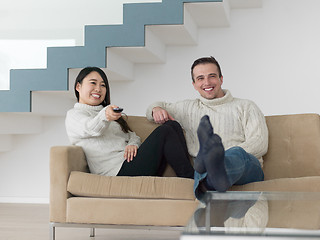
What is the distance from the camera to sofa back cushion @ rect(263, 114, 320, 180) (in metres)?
2.81

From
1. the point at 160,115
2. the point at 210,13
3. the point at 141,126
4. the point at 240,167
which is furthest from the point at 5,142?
the point at 240,167

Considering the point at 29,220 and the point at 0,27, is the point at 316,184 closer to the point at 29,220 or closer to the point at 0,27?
the point at 29,220

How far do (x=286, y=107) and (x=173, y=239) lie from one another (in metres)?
1.63

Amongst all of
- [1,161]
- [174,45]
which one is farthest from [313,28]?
[1,161]

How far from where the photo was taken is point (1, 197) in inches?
175

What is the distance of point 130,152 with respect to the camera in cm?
271

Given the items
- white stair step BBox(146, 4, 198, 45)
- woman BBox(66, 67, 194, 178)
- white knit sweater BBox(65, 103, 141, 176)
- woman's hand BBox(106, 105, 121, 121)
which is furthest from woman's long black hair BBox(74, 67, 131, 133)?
white stair step BBox(146, 4, 198, 45)

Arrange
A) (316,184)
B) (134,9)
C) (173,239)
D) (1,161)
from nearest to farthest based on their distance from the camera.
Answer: (316,184) < (173,239) < (134,9) < (1,161)

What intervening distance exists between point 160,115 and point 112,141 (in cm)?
32

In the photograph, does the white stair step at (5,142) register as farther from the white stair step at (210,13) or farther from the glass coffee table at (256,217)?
the glass coffee table at (256,217)

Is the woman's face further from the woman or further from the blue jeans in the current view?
the blue jeans

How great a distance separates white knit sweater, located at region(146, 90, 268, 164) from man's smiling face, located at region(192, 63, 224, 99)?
45 millimetres

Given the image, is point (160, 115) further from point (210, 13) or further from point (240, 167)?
point (210, 13)

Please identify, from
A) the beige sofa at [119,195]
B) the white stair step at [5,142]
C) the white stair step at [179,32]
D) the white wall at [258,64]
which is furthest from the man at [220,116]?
the white stair step at [5,142]
